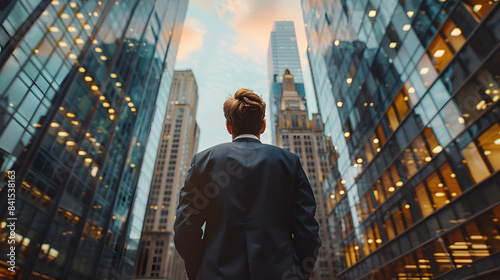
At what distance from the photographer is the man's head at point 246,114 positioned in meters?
2.56

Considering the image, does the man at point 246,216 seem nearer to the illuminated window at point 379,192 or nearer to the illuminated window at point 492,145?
the illuminated window at point 492,145

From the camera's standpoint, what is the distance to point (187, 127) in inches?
4579

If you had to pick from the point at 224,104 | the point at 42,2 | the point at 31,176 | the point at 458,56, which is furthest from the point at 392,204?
the point at 42,2

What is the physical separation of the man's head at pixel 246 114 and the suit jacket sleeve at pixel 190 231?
30.6 inches

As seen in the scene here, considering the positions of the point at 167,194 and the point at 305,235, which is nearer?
the point at 305,235

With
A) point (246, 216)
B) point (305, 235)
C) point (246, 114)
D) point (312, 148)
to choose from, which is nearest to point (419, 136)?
point (246, 114)

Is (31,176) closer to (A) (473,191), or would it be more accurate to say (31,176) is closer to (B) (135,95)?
(B) (135,95)

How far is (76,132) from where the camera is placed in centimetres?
1850

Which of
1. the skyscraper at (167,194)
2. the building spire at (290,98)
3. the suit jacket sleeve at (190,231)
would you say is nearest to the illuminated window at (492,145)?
the suit jacket sleeve at (190,231)

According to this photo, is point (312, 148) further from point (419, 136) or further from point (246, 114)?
point (246, 114)

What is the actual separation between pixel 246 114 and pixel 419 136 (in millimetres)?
15499

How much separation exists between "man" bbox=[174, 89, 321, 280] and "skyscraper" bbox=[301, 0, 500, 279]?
11.9 m

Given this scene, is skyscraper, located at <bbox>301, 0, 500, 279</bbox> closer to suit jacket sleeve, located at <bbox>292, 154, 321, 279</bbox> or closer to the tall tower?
suit jacket sleeve, located at <bbox>292, 154, 321, 279</bbox>

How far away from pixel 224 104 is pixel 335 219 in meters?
30.6
